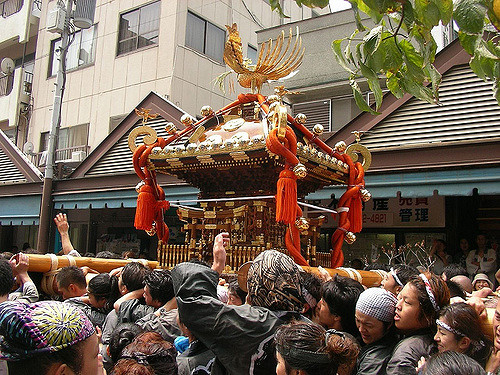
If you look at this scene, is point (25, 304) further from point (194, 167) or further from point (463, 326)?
point (194, 167)

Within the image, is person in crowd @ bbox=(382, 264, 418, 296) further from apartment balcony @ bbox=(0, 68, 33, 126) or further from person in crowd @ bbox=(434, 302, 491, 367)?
apartment balcony @ bbox=(0, 68, 33, 126)

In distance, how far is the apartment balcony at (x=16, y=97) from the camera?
16.4 m

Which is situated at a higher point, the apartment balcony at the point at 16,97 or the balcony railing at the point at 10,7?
the balcony railing at the point at 10,7

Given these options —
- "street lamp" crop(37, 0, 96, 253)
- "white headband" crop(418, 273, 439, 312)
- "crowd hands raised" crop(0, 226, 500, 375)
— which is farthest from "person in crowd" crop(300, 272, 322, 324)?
"street lamp" crop(37, 0, 96, 253)

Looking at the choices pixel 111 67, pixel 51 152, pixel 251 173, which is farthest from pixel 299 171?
pixel 111 67

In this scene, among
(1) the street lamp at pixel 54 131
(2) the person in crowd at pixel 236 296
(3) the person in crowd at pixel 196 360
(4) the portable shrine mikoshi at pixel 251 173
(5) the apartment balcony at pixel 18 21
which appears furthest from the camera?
(5) the apartment balcony at pixel 18 21

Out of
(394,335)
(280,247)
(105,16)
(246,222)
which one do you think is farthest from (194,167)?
(105,16)

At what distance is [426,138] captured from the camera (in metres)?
6.75

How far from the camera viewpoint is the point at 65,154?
15195 mm

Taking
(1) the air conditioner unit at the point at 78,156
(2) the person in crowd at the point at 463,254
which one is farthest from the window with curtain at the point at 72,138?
(2) the person in crowd at the point at 463,254

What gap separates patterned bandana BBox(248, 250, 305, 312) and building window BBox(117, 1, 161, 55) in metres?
12.8

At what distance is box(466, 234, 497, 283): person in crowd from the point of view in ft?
23.1

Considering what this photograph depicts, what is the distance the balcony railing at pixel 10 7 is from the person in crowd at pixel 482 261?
17072 mm

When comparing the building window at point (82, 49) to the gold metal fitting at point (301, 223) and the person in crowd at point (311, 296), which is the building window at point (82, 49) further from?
the person in crowd at point (311, 296)
